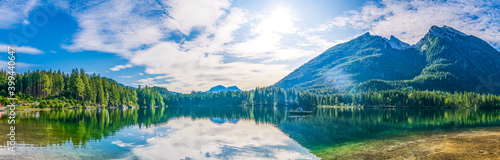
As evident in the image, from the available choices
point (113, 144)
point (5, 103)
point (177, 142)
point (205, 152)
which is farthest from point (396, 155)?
point (5, 103)

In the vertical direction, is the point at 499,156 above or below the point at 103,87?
below

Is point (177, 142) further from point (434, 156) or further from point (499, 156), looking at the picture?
point (499, 156)

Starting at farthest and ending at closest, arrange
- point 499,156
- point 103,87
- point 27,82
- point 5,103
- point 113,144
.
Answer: point 103,87, point 27,82, point 5,103, point 113,144, point 499,156

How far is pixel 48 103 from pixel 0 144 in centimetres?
11288

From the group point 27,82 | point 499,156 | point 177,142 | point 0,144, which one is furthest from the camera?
point 27,82

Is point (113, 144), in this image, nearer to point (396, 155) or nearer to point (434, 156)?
point (396, 155)

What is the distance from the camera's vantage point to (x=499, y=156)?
1037 inches

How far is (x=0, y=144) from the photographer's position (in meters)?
30.6

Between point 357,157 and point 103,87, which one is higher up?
point 103,87

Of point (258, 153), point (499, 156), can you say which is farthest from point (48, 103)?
point (499, 156)

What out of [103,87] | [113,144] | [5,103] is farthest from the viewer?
[103,87]

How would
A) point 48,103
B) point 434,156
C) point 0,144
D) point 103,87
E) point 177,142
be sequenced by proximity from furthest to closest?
point 103,87 → point 48,103 → point 177,142 → point 0,144 → point 434,156

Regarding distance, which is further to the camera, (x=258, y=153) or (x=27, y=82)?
(x=27, y=82)

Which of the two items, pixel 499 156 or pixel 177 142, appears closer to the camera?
pixel 499 156
